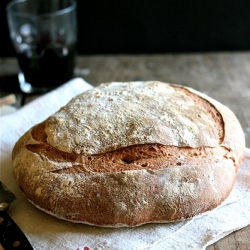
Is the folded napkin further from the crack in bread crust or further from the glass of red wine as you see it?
the glass of red wine

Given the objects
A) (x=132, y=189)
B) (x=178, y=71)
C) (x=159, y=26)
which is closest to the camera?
(x=132, y=189)

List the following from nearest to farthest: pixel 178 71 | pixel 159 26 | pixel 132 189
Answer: pixel 132 189
pixel 178 71
pixel 159 26

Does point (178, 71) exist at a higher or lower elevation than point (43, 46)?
lower

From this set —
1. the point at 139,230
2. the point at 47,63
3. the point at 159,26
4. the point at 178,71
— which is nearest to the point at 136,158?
the point at 139,230

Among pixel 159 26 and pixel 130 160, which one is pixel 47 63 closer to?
pixel 159 26

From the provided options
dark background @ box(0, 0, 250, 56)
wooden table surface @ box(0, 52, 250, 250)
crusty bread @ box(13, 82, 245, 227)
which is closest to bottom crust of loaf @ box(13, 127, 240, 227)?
crusty bread @ box(13, 82, 245, 227)

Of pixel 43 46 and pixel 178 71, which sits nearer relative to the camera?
pixel 43 46
